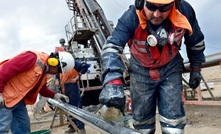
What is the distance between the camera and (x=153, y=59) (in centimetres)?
196

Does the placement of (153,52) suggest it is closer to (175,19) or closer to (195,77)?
(175,19)

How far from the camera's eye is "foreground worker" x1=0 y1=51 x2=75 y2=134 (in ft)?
9.20

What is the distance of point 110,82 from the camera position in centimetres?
163

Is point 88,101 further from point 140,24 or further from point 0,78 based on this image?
point 140,24

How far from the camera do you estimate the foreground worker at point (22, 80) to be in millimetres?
2805

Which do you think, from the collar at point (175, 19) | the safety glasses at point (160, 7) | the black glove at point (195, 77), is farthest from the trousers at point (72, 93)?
the safety glasses at point (160, 7)

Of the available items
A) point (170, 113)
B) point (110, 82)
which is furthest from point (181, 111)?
point (110, 82)

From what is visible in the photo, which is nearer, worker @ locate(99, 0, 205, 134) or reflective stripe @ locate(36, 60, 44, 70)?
worker @ locate(99, 0, 205, 134)

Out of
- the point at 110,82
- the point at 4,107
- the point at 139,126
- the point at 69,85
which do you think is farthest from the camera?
the point at 69,85

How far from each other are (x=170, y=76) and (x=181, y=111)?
29 cm

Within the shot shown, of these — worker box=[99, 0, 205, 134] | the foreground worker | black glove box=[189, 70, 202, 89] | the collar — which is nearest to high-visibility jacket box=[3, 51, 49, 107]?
the foreground worker

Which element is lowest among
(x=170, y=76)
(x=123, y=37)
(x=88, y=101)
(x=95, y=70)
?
(x=88, y=101)

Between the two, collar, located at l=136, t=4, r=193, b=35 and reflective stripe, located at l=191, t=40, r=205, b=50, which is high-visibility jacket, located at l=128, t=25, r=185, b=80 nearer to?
collar, located at l=136, t=4, r=193, b=35

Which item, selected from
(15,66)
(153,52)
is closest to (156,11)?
(153,52)
